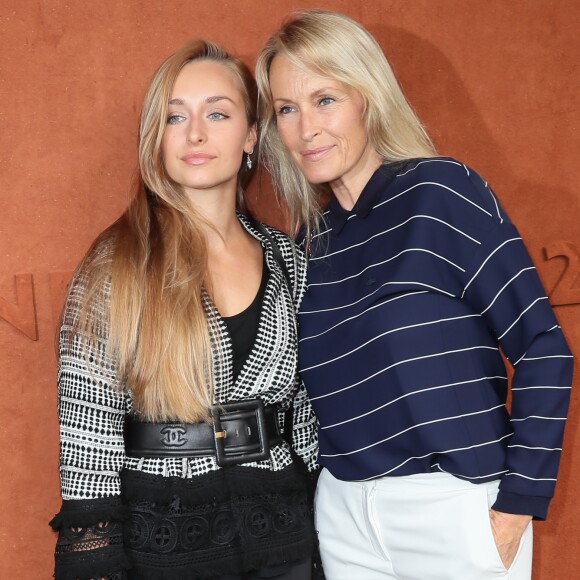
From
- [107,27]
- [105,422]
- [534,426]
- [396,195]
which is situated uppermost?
[107,27]

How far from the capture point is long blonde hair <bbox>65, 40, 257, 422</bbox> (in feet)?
6.02

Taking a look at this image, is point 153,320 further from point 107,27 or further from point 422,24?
point 422,24

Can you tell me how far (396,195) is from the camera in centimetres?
195

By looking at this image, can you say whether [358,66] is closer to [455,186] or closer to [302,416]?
[455,186]

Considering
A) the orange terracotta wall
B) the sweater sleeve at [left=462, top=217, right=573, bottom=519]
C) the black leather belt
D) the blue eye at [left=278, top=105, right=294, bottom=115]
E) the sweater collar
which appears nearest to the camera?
the sweater sleeve at [left=462, top=217, right=573, bottom=519]

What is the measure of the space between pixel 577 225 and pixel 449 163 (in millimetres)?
942

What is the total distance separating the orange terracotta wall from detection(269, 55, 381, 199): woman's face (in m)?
0.42

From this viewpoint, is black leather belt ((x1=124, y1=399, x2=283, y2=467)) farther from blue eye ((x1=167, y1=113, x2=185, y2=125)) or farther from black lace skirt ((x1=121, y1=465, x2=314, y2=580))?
blue eye ((x1=167, y1=113, x2=185, y2=125))

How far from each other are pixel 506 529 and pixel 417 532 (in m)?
0.19

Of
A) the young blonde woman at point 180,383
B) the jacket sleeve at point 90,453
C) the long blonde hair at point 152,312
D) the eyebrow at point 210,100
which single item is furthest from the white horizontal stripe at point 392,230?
the jacket sleeve at point 90,453

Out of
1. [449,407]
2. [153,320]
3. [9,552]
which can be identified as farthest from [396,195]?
[9,552]

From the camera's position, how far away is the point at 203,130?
2064 mm

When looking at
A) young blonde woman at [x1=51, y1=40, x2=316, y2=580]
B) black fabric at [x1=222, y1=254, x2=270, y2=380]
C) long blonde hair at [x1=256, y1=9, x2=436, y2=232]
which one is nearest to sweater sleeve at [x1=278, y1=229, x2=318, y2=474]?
young blonde woman at [x1=51, y1=40, x2=316, y2=580]

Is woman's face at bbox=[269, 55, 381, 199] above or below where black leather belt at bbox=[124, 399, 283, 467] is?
above
